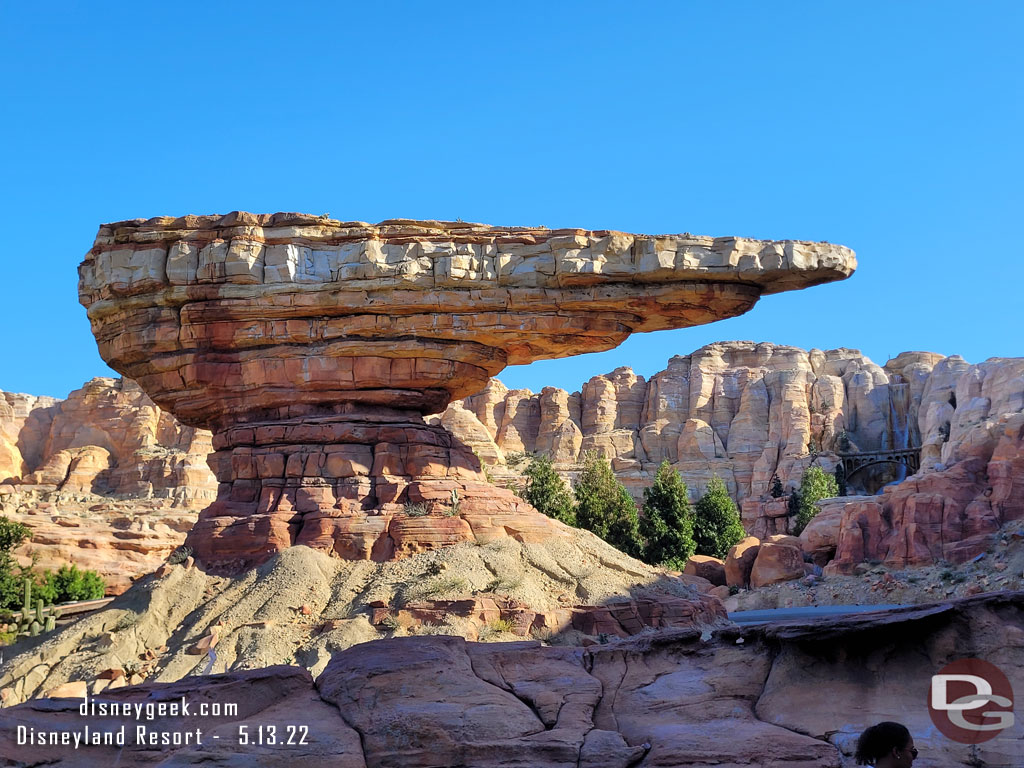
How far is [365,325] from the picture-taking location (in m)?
21.7

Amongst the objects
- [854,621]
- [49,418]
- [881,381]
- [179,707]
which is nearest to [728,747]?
[854,621]

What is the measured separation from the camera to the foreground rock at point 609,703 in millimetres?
8469

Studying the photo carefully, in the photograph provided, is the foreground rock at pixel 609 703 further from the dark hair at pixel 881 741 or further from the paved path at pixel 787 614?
the paved path at pixel 787 614

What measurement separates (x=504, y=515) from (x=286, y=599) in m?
5.21

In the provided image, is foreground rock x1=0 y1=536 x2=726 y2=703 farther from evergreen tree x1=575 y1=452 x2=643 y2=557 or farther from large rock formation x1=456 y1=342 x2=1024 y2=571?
large rock formation x1=456 y1=342 x2=1024 y2=571

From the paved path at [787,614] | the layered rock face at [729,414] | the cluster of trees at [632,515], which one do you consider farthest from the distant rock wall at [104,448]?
the paved path at [787,614]

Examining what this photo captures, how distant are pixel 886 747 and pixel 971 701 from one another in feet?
8.01

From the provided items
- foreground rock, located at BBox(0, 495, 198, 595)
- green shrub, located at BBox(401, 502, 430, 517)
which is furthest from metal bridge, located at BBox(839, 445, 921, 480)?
green shrub, located at BBox(401, 502, 430, 517)

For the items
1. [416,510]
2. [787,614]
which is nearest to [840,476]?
[787,614]

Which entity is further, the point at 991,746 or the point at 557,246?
the point at 557,246

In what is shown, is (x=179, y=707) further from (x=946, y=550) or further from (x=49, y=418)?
(x=49, y=418)

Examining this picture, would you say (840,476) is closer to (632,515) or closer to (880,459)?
(880,459)

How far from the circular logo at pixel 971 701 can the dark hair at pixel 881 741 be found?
1.95 meters

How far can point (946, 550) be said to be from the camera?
41.3m
